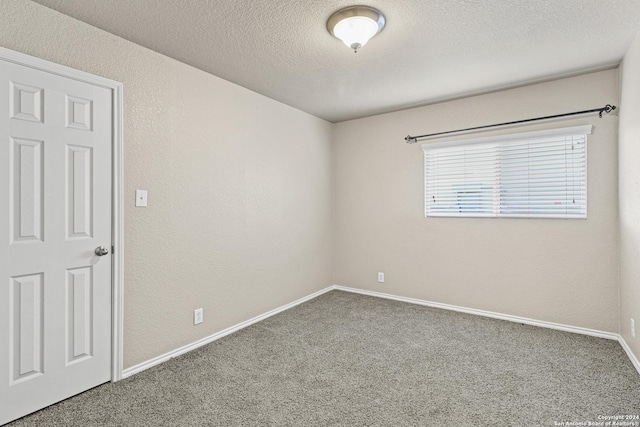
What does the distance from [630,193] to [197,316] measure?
3.55m

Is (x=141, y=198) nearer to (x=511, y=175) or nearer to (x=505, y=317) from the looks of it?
(x=511, y=175)

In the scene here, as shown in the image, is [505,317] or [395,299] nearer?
[505,317]

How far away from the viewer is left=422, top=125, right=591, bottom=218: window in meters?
2.99

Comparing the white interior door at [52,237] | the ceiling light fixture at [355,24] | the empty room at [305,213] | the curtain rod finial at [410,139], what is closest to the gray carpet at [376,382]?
the empty room at [305,213]

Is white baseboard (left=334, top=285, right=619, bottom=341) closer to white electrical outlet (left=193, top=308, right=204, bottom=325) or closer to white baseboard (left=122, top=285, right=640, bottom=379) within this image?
white baseboard (left=122, top=285, right=640, bottom=379)

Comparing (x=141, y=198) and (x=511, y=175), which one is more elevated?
(x=511, y=175)

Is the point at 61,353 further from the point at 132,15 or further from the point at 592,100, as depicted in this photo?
the point at 592,100

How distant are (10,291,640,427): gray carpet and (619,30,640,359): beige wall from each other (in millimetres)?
368

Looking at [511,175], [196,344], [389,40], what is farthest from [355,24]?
[196,344]

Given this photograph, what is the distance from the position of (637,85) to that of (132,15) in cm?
340

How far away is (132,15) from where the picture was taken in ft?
6.54

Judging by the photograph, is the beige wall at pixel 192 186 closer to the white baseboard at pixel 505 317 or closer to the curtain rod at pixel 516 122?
the white baseboard at pixel 505 317

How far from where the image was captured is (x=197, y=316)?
109 inches

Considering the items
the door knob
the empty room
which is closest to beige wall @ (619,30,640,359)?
the empty room
